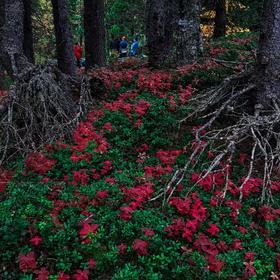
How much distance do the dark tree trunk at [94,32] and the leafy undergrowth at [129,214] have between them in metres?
6.53

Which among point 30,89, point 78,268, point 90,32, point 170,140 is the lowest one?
point 78,268

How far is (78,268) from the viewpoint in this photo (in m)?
4.12

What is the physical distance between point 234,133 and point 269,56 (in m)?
1.68

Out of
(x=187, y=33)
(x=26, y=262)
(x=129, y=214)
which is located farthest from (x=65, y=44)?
(x=26, y=262)

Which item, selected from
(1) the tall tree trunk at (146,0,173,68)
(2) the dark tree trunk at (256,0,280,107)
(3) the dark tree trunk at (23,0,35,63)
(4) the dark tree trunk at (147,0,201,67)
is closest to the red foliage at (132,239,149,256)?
(2) the dark tree trunk at (256,0,280,107)

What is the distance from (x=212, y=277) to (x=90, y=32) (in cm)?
1076

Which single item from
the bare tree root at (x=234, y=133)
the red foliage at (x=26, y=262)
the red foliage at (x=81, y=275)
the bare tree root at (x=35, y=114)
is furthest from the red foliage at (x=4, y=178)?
the bare tree root at (x=234, y=133)

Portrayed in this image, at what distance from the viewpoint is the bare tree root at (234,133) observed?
553 centimetres

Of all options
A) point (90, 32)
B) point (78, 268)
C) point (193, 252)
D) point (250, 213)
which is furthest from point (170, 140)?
point (90, 32)

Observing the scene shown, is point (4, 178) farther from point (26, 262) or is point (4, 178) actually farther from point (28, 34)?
point (28, 34)

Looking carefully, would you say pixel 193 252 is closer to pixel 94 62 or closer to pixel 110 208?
pixel 110 208

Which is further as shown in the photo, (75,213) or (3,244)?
(75,213)

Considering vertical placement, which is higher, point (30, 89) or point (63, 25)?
point (63, 25)

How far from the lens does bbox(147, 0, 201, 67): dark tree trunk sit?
9.60 metres
